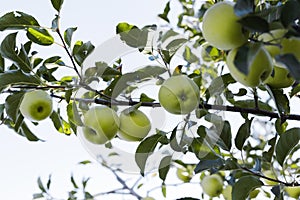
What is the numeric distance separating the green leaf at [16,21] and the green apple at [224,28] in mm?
804

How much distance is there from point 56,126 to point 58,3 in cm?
58

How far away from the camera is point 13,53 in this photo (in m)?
1.69

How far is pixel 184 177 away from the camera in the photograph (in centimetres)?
327

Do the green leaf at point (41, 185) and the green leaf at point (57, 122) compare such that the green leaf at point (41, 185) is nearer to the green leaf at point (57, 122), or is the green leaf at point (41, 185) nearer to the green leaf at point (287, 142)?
the green leaf at point (57, 122)

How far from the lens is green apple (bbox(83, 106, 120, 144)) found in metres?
1.50

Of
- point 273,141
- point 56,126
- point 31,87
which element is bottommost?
point 273,141

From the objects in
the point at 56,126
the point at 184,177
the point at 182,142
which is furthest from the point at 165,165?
the point at 184,177

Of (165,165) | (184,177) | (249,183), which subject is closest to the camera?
(249,183)

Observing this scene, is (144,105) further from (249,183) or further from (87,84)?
(249,183)

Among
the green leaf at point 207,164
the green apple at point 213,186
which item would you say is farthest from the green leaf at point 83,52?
the green apple at point 213,186

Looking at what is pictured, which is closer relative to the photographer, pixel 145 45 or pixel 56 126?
pixel 145 45

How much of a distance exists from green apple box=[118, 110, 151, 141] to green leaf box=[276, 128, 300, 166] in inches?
20.5

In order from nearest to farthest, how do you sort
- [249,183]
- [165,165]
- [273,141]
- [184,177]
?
[249,183] < [165,165] < [273,141] < [184,177]

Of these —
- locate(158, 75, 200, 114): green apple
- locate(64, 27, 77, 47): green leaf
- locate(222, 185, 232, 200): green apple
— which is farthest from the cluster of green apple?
locate(222, 185, 232, 200): green apple
